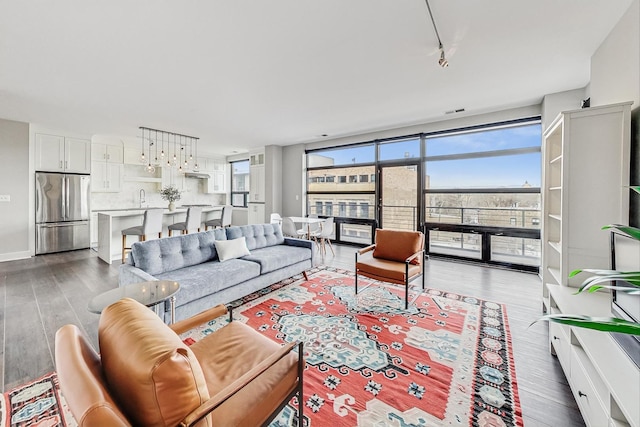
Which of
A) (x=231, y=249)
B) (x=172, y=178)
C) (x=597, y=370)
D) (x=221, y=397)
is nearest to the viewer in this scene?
(x=221, y=397)

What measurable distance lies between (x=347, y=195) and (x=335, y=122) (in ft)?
6.25

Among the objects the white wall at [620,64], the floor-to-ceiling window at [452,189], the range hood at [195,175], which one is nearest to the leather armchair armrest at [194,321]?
the white wall at [620,64]

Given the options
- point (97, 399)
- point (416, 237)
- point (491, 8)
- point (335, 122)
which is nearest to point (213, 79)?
point (335, 122)

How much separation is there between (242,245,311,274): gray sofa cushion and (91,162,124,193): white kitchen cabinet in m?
5.27

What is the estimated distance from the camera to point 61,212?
18.0 ft

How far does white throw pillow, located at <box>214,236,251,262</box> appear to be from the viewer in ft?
10.5

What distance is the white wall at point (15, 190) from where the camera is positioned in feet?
15.6

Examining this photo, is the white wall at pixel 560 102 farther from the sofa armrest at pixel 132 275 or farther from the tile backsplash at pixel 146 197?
the tile backsplash at pixel 146 197

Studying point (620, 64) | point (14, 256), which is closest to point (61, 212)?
point (14, 256)

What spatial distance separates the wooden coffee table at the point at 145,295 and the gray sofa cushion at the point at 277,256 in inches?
→ 46.0

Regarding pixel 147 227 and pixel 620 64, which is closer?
pixel 620 64

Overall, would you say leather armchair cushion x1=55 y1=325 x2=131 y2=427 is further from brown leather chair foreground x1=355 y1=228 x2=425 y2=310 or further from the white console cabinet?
brown leather chair foreground x1=355 y1=228 x2=425 y2=310

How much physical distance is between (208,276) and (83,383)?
74.6 inches

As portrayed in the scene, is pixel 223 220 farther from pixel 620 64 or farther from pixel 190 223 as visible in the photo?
pixel 620 64
